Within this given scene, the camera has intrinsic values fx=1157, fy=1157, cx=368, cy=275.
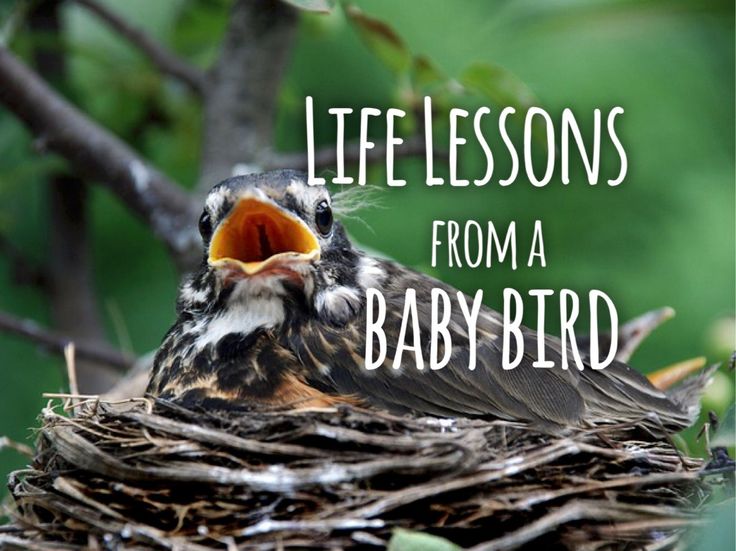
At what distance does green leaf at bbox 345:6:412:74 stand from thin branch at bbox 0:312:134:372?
3.69 feet

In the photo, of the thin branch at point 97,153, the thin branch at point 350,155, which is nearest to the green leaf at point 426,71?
the thin branch at point 350,155

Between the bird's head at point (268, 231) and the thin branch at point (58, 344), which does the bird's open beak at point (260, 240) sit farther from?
the thin branch at point (58, 344)

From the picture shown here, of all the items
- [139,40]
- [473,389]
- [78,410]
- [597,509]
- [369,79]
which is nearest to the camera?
[597,509]

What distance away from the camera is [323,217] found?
2.46m

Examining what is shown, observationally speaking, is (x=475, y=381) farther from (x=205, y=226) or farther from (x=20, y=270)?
(x=20, y=270)

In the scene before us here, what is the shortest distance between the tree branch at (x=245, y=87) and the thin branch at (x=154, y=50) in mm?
Result: 53

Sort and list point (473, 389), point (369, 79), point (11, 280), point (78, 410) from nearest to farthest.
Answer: point (473, 389)
point (78, 410)
point (11, 280)
point (369, 79)

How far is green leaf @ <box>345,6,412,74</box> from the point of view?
2676mm

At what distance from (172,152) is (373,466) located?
7.47ft

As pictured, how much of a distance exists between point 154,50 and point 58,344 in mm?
873

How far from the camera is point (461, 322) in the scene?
2.43 m

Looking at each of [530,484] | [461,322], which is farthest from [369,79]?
[530,484]

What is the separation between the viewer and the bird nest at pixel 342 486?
6.20 ft

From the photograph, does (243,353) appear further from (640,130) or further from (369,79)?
(640,130)
